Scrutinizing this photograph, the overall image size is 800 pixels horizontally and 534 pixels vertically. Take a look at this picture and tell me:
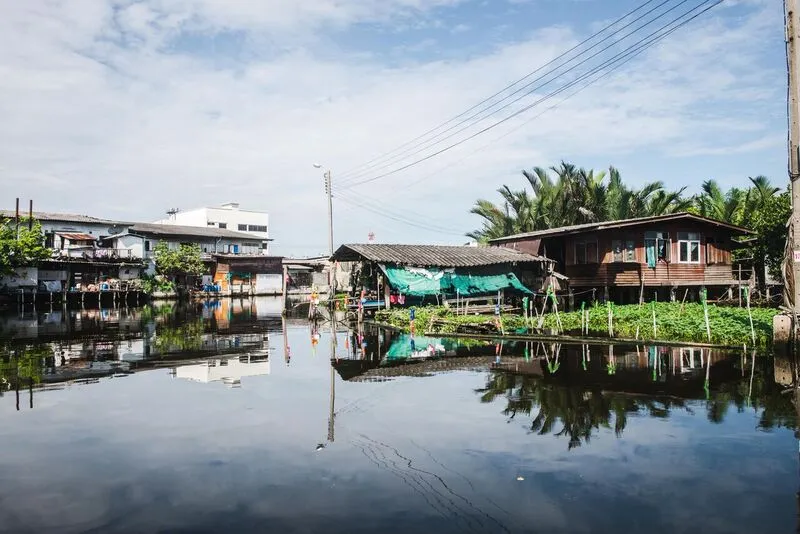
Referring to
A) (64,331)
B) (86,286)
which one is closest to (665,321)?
(64,331)

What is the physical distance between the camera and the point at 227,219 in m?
73.4

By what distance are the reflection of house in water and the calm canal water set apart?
0.33 ft

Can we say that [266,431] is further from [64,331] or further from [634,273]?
[634,273]

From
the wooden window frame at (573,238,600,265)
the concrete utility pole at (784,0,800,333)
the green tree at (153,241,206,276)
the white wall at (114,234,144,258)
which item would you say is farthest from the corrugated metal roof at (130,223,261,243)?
the concrete utility pole at (784,0,800,333)

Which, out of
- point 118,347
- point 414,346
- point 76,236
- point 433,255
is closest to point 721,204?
point 433,255

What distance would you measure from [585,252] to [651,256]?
10.3 ft

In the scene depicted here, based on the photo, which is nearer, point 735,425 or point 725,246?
point 735,425

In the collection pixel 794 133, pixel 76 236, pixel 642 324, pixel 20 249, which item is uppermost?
pixel 76 236

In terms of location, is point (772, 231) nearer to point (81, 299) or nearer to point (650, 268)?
point (650, 268)

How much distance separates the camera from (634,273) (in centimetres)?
2808

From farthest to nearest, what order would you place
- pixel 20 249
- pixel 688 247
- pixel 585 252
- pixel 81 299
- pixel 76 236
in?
1. pixel 76 236
2. pixel 81 299
3. pixel 20 249
4. pixel 585 252
5. pixel 688 247

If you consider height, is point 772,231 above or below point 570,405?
above

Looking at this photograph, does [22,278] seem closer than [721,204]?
No

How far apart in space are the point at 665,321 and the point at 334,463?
49.0 ft
